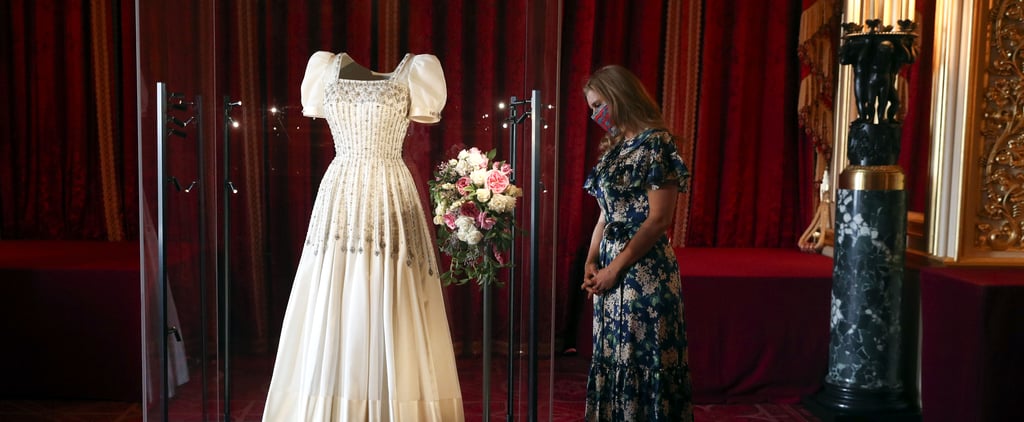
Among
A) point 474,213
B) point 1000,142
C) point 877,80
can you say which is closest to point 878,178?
point 877,80

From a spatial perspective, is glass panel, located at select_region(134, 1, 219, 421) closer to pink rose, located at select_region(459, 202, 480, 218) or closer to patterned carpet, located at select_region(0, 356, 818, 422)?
patterned carpet, located at select_region(0, 356, 818, 422)

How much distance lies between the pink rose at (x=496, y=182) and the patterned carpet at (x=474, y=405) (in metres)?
0.58

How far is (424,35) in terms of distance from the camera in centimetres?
288

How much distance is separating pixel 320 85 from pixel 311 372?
0.88 metres

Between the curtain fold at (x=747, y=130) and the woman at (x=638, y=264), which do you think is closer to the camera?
the woman at (x=638, y=264)

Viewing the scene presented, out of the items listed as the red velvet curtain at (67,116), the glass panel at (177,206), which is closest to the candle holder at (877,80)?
the glass panel at (177,206)

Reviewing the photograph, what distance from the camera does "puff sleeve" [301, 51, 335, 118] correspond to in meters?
2.84

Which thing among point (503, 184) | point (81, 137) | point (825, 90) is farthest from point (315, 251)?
point (825, 90)

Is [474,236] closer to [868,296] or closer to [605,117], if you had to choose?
[605,117]

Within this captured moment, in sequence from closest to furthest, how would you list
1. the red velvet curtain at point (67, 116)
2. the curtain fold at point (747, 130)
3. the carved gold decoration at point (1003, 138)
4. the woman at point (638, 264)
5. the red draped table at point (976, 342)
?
the woman at point (638, 264), the red draped table at point (976, 342), the carved gold decoration at point (1003, 138), the red velvet curtain at point (67, 116), the curtain fold at point (747, 130)

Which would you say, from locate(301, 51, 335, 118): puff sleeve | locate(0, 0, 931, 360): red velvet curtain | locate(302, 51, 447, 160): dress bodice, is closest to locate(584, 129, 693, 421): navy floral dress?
locate(302, 51, 447, 160): dress bodice

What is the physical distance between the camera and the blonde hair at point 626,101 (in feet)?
9.00

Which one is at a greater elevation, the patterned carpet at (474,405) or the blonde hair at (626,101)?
the blonde hair at (626,101)

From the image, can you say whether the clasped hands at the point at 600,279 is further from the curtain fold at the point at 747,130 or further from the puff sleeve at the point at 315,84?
the curtain fold at the point at 747,130
